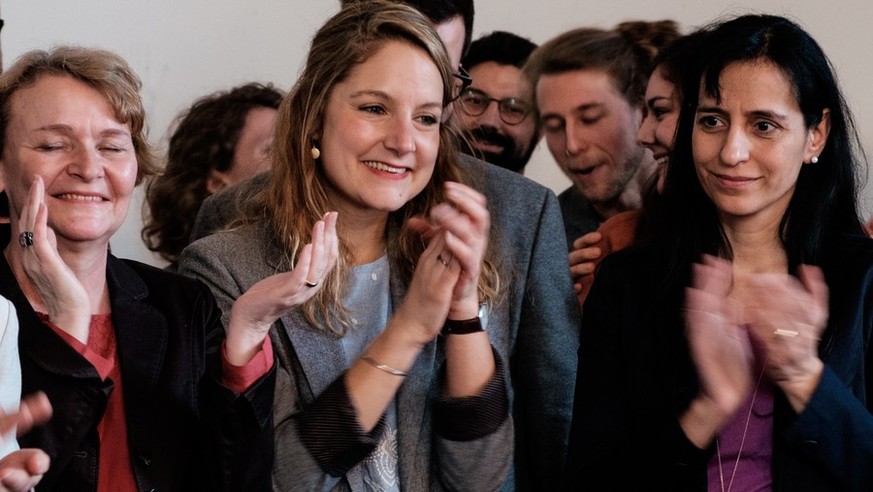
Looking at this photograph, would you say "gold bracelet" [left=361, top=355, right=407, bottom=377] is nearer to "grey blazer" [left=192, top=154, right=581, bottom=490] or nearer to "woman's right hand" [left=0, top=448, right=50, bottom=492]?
"grey blazer" [left=192, top=154, right=581, bottom=490]

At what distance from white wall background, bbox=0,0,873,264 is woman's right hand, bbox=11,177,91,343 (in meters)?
1.38

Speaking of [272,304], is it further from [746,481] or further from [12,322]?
[746,481]

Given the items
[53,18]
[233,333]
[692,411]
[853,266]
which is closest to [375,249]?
[233,333]

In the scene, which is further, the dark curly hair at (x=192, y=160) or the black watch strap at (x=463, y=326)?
the dark curly hair at (x=192, y=160)

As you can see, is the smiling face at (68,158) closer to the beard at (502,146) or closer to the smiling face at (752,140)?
the smiling face at (752,140)

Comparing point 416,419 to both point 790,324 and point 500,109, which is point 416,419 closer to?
point 790,324

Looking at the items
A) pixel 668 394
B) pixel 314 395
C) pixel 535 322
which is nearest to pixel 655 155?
pixel 535 322

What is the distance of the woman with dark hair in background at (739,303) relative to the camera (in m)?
1.77

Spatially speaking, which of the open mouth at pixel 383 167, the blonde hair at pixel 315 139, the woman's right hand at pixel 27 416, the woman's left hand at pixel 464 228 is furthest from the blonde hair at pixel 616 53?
the woman's right hand at pixel 27 416

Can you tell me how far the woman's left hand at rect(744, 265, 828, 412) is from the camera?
5.48ft

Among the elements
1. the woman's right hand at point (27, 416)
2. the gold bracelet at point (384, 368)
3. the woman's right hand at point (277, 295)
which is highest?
the woman's right hand at point (277, 295)

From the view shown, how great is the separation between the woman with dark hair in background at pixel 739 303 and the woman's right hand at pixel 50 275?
76cm

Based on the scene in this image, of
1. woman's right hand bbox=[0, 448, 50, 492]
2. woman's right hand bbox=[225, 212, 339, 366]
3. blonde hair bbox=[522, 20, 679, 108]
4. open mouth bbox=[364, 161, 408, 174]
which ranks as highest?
blonde hair bbox=[522, 20, 679, 108]

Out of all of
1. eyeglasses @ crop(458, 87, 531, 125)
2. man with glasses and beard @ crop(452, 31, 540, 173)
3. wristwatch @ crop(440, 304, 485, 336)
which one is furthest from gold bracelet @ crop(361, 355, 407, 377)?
eyeglasses @ crop(458, 87, 531, 125)
